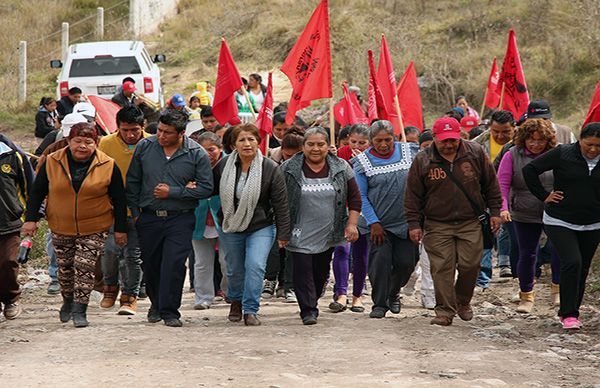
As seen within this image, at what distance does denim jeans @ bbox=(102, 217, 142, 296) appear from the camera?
10.9 m

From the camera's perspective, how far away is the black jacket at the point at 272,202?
9992 mm

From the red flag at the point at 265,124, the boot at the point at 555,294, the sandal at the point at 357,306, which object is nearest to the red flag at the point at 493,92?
the red flag at the point at 265,124

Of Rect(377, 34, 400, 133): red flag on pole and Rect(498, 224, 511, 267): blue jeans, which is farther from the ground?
Rect(377, 34, 400, 133): red flag on pole

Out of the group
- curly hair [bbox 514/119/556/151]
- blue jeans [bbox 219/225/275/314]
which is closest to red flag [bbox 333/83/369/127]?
curly hair [bbox 514/119/556/151]

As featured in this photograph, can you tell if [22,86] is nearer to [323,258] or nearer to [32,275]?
[32,275]

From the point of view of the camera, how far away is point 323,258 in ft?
34.2

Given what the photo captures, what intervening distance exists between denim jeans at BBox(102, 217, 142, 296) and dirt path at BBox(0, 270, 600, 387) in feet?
1.06

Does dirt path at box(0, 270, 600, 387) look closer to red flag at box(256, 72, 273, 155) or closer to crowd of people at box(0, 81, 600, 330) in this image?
crowd of people at box(0, 81, 600, 330)

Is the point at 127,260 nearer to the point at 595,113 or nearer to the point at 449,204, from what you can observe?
the point at 449,204

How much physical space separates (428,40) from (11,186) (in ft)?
70.4

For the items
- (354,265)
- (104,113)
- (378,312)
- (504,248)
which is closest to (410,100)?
(504,248)

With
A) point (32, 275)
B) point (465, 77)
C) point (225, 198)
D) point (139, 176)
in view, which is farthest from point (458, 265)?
point (465, 77)

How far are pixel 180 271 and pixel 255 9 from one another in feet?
88.8

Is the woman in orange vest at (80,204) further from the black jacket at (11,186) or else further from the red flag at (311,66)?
the red flag at (311,66)
